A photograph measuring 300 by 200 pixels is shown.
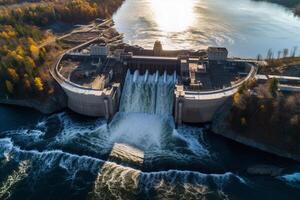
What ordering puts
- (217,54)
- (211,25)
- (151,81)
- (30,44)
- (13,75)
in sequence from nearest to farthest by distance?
1. (13,75)
2. (151,81)
3. (217,54)
4. (30,44)
5. (211,25)

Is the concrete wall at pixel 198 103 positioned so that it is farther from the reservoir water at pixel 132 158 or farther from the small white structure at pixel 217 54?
the small white structure at pixel 217 54

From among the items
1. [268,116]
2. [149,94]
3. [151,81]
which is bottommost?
[149,94]

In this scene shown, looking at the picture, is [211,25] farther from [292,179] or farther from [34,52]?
[292,179]

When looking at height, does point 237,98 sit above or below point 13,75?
below

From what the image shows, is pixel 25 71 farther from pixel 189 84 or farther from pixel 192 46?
pixel 192 46

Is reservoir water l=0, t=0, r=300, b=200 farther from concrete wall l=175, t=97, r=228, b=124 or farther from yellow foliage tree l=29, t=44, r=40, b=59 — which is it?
yellow foliage tree l=29, t=44, r=40, b=59

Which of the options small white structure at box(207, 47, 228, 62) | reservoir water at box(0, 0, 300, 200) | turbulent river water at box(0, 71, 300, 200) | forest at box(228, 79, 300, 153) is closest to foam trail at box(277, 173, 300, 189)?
turbulent river water at box(0, 71, 300, 200)

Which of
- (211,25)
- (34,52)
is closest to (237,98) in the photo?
(34,52)
